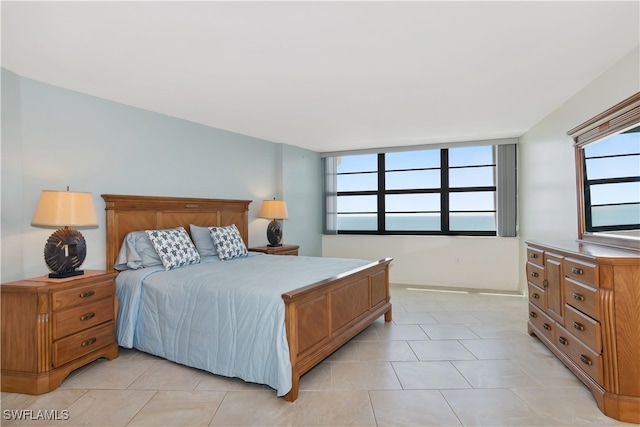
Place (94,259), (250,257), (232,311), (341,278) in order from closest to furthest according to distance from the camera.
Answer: (232,311) → (341,278) → (94,259) → (250,257)

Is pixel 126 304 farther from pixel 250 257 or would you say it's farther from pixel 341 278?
pixel 341 278

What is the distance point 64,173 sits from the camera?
10.1ft

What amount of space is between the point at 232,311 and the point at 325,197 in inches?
169

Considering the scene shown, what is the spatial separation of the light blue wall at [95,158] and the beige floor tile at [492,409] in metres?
3.31

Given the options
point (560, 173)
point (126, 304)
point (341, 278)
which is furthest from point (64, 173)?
point (560, 173)

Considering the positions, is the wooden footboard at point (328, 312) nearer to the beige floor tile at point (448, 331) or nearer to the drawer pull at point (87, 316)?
the beige floor tile at point (448, 331)

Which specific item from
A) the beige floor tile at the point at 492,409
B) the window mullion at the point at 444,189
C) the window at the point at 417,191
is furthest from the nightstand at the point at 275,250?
the beige floor tile at the point at 492,409

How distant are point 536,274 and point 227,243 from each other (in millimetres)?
3207

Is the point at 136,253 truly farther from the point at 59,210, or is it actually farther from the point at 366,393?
the point at 366,393

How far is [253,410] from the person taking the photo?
2211 mm

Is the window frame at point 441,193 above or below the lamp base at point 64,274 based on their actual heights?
above

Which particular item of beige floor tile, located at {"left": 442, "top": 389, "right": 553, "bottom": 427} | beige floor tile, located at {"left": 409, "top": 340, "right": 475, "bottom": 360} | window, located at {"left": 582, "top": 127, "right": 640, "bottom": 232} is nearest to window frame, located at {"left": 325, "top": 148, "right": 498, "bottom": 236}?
window, located at {"left": 582, "top": 127, "right": 640, "bottom": 232}

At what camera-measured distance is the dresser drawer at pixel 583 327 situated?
218cm

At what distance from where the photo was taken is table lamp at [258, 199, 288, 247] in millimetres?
5121
